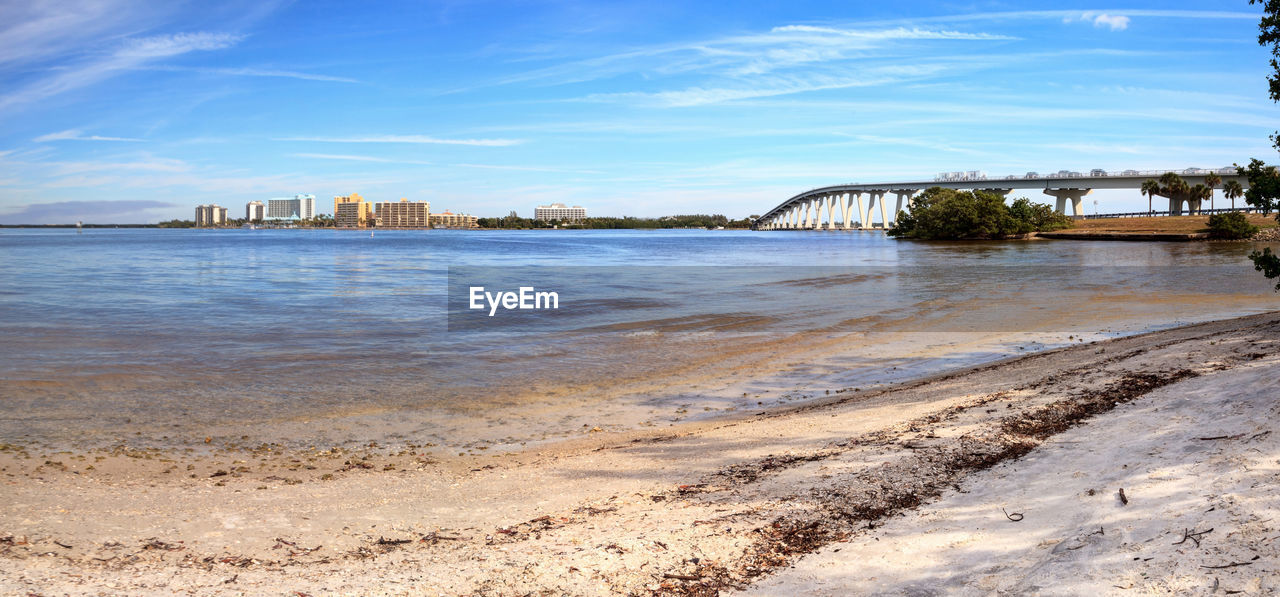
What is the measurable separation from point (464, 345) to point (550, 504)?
11723 mm

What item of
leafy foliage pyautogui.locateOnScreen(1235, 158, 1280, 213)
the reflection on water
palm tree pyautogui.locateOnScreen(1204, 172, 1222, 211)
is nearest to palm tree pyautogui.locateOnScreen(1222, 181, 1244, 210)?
palm tree pyautogui.locateOnScreen(1204, 172, 1222, 211)

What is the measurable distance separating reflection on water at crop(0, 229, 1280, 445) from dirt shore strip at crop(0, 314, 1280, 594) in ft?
6.27

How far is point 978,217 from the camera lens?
94.6m

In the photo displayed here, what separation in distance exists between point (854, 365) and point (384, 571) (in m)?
10.7

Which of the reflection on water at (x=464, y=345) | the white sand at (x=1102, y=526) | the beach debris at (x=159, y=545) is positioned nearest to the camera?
the white sand at (x=1102, y=526)

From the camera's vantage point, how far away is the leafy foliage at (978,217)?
3750 inches

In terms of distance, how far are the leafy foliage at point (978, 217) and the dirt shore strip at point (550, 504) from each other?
93.5 metres

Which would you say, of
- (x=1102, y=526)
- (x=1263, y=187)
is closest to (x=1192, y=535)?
(x=1102, y=526)

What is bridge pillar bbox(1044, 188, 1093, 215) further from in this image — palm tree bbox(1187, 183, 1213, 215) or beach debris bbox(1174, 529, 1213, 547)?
beach debris bbox(1174, 529, 1213, 547)

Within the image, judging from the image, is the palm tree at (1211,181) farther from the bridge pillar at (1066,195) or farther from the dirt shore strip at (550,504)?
the dirt shore strip at (550,504)

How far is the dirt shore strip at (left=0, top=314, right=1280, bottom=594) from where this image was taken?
15.6 ft

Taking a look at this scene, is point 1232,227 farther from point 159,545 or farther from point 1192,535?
point 159,545

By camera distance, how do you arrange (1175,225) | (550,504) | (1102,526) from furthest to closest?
(1175,225), (550,504), (1102,526)

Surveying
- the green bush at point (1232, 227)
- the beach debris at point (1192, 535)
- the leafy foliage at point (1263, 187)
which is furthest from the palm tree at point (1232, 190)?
the beach debris at point (1192, 535)
